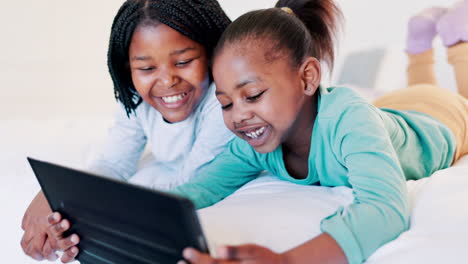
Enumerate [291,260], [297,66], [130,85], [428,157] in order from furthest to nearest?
[130,85] → [428,157] → [297,66] → [291,260]

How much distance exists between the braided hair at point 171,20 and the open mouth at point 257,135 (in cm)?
30

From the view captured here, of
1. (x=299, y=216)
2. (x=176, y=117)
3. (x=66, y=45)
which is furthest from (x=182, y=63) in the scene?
(x=66, y=45)

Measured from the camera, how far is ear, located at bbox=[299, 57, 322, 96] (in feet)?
2.84

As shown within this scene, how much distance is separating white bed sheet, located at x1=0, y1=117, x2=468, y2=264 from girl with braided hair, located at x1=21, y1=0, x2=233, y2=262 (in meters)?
0.16

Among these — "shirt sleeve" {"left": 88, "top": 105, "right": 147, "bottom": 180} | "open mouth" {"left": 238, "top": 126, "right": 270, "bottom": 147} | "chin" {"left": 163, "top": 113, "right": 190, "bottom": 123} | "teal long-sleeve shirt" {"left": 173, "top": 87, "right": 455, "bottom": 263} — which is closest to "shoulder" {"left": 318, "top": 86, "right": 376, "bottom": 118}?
"teal long-sleeve shirt" {"left": 173, "top": 87, "right": 455, "bottom": 263}

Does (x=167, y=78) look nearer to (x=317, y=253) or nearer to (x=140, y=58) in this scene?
(x=140, y=58)

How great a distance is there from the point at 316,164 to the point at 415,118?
0.36 metres

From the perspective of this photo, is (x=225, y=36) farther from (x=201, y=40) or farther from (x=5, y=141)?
(x=5, y=141)

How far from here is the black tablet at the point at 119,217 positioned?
1.58 feet

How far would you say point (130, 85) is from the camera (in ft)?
3.90

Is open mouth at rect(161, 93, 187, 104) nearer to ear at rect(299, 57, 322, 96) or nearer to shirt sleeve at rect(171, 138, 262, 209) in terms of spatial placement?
shirt sleeve at rect(171, 138, 262, 209)

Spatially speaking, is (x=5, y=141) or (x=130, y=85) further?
(x=5, y=141)

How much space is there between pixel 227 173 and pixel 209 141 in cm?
13

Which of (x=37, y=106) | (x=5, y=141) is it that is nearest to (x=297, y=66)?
(x=5, y=141)
